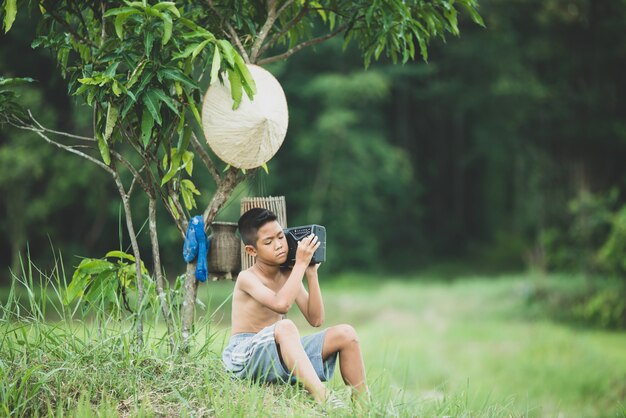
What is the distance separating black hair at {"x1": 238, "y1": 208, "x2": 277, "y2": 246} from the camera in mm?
4082

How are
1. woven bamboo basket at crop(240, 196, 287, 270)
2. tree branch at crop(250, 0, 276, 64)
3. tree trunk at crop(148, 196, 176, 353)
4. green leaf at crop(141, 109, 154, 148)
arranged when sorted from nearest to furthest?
green leaf at crop(141, 109, 154, 148) < tree trunk at crop(148, 196, 176, 353) < woven bamboo basket at crop(240, 196, 287, 270) < tree branch at crop(250, 0, 276, 64)

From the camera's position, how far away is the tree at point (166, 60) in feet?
12.4

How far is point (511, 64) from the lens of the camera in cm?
2198

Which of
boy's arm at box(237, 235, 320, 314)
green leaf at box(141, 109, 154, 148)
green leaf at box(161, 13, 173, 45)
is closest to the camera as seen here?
green leaf at box(161, 13, 173, 45)

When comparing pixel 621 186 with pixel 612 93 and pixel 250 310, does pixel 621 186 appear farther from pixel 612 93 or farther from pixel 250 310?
pixel 250 310

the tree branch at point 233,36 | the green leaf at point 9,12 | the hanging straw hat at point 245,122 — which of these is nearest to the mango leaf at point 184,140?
the hanging straw hat at point 245,122

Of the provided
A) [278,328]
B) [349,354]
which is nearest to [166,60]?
[278,328]

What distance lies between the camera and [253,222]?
4094mm

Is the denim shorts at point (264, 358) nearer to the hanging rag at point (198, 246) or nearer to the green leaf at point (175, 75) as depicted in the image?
the hanging rag at point (198, 246)

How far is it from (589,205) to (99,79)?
12.8 m

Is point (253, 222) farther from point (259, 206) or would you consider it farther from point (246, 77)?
point (246, 77)

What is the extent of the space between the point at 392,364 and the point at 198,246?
65.9 inches

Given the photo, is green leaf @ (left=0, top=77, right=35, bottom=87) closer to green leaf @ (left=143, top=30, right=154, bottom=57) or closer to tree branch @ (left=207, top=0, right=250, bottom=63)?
green leaf @ (left=143, top=30, right=154, bottom=57)

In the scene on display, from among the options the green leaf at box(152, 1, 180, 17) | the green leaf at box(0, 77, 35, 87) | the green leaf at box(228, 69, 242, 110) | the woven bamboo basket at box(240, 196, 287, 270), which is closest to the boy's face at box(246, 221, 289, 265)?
the woven bamboo basket at box(240, 196, 287, 270)
